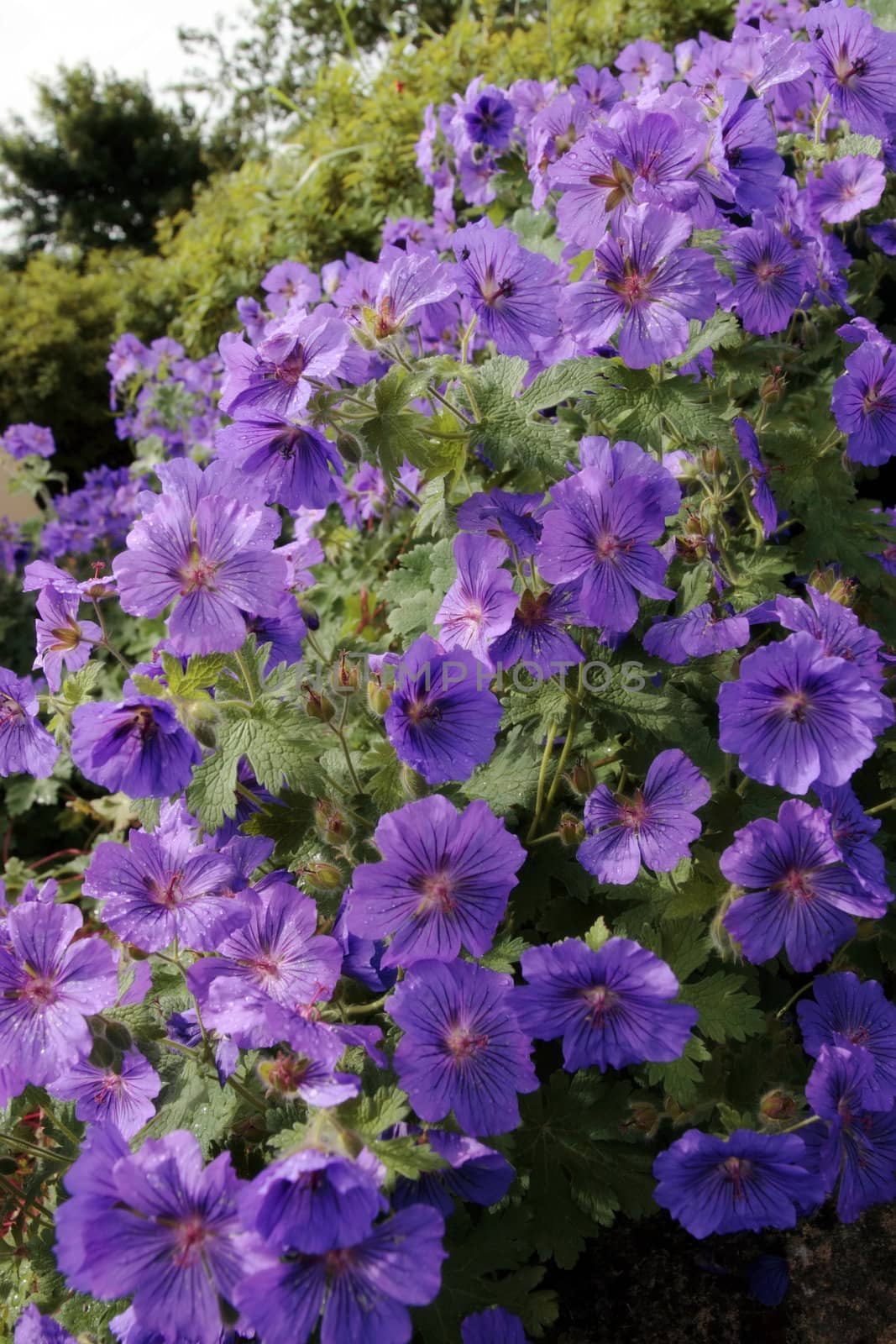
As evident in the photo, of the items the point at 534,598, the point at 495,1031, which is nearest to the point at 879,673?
the point at 534,598

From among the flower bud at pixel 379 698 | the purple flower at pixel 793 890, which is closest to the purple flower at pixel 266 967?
the flower bud at pixel 379 698

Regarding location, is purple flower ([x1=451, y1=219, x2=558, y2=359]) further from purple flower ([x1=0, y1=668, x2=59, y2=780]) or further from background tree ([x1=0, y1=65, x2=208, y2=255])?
background tree ([x1=0, y1=65, x2=208, y2=255])

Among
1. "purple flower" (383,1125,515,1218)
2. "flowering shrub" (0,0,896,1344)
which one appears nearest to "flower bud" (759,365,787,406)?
"flowering shrub" (0,0,896,1344)

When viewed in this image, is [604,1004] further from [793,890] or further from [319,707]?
[319,707]

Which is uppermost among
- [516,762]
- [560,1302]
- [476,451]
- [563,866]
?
[476,451]

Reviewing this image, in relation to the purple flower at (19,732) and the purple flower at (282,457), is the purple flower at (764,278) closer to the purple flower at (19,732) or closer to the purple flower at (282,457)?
the purple flower at (282,457)

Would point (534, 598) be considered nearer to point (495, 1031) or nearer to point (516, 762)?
point (516, 762)
